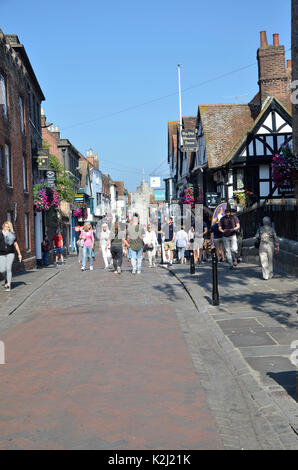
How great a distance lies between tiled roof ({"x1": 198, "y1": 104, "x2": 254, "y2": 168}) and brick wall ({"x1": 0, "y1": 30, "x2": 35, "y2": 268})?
9846 millimetres

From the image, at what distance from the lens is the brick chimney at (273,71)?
88.9 ft

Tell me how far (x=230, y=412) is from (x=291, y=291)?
271 inches

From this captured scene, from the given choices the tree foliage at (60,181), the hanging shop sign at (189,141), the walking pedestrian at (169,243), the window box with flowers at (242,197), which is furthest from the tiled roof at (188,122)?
the walking pedestrian at (169,243)

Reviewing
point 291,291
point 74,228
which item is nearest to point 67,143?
point 74,228

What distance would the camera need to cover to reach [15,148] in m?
22.1

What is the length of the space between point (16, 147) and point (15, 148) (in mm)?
217

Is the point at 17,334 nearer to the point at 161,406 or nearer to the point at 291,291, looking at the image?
the point at 161,406

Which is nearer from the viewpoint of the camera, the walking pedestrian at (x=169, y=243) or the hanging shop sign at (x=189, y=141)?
the walking pedestrian at (x=169, y=243)

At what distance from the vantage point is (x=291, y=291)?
37.0 ft

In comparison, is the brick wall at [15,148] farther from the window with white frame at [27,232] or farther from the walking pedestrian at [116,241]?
the walking pedestrian at [116,241]

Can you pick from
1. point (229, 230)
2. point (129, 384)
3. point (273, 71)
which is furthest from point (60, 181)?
point (129, 384)

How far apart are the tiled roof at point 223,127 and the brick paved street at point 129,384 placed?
19.2 m

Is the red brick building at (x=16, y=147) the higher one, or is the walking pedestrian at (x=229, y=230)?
the red brick building at (x=16, y=147)

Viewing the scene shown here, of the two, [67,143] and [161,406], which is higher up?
[67,143]
